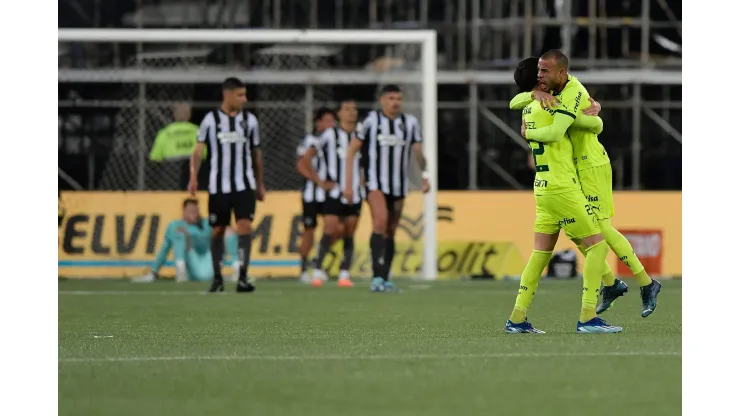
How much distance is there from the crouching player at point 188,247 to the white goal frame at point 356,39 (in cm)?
204

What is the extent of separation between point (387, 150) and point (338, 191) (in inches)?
105

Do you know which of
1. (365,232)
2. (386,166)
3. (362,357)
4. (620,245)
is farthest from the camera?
(365,232)

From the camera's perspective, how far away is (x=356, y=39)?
65.7 ft

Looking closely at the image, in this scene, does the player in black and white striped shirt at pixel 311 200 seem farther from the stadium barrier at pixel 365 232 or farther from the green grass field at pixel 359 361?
the green grass field at pixel 359 361

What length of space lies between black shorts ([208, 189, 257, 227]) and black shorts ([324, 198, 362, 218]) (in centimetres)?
332

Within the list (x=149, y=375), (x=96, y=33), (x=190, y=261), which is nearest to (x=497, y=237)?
(x=190, y=261)

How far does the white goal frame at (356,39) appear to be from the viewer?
1952 centimetres

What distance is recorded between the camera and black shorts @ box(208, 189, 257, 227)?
604 inches

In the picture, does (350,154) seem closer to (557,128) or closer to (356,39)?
(356,39)

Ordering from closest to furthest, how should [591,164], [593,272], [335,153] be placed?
A: [593,272] < [591,164] < [335,153]

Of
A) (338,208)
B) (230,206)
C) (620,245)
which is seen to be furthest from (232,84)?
(620,245)

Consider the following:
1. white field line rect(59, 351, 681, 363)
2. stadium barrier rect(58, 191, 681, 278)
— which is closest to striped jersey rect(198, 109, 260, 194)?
stadium barrier rect(58, 191, 681, 278)

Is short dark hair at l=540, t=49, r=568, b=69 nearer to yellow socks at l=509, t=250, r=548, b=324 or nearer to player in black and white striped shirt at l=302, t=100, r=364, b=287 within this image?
yellow socks at l=509, t=250, r=548, b=324
